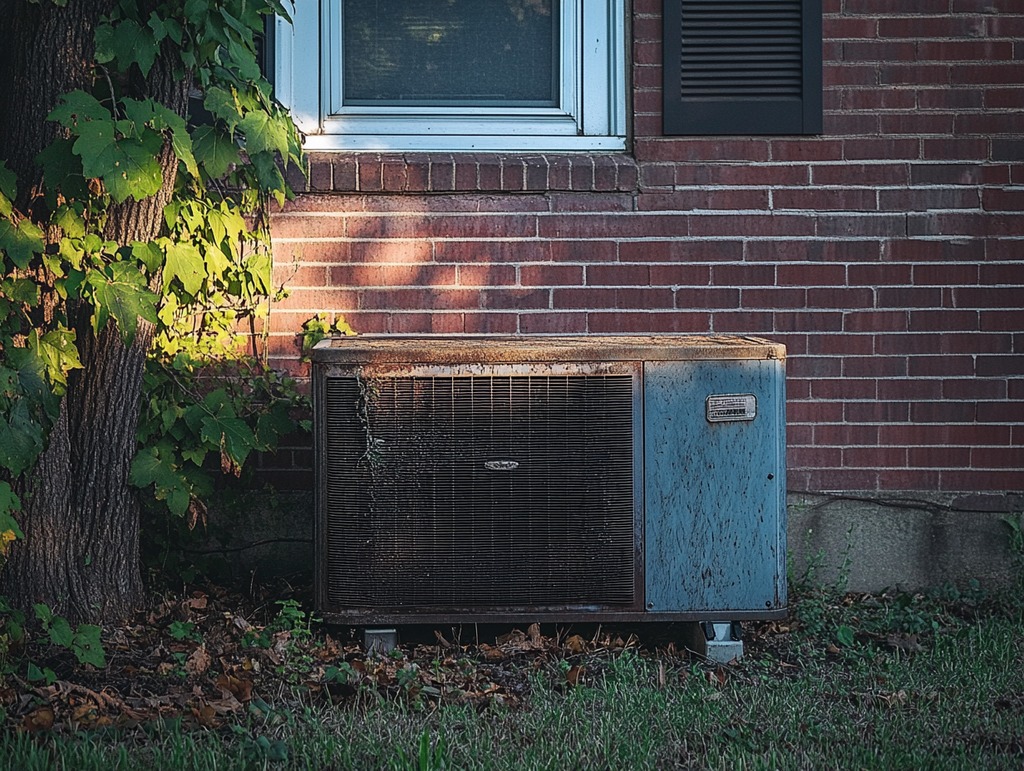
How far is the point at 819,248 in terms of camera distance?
4.80m

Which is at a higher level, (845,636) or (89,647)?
(89,647)

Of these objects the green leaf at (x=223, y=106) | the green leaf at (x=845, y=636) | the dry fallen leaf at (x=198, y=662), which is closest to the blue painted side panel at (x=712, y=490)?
the green leaf at (x=845, y=636)

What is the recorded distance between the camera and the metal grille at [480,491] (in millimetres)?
3857

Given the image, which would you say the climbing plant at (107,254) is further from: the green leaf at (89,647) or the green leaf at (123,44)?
the green leaf at (89,647)

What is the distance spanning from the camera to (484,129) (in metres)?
4.89

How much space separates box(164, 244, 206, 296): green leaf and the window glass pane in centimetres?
125

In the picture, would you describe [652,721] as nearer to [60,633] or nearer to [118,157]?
[60,633]

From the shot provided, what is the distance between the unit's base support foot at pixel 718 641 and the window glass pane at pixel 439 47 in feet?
7.45

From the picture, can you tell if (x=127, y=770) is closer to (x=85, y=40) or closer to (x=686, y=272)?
(x=85, y=40)

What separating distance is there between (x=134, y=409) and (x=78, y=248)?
1.99 feet

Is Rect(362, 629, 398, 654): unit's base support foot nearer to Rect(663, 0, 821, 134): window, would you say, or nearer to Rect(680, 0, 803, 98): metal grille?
Rect(663, 0, 821, 134): window

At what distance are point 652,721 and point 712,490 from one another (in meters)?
0.89

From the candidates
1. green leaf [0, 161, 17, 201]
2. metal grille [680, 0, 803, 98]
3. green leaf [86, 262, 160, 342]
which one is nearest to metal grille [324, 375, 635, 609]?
green leaf [86, 262, 160, 342]

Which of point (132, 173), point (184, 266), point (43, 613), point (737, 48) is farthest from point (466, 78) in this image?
point (43, 613)
